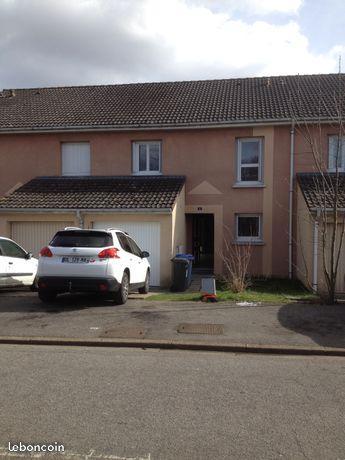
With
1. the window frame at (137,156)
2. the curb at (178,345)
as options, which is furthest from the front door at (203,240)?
the curb at (178,345)

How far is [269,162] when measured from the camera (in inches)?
664

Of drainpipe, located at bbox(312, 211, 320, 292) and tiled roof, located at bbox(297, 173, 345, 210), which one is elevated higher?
tiled roof, located at bbox(297, 173, 345, 210)

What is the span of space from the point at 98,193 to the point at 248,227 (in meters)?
5.54

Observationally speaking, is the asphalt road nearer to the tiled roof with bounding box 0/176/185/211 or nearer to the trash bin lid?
the trash bin lid

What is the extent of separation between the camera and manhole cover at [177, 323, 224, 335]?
25.7 feet

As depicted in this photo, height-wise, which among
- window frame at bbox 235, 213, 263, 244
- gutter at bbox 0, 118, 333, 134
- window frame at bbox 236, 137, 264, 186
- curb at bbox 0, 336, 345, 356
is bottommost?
curb at bbox 0, 336, 345, 356

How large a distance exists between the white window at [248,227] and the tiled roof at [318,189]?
86.7 inches

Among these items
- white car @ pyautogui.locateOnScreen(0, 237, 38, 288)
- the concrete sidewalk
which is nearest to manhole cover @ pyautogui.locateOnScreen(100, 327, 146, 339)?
the concrete sidewalk

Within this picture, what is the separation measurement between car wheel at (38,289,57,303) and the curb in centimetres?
293

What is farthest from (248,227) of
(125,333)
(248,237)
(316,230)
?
(125,333)

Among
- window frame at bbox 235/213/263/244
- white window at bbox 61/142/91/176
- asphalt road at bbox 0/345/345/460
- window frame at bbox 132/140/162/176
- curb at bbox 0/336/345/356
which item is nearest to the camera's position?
asphalt road at bbox 0/345/345/460

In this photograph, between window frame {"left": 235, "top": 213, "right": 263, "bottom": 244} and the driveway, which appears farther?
window frame {"left": 235, "top": 213, "right": 263, "bottom": 244}

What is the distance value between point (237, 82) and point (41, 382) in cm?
1802

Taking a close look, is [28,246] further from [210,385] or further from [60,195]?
[210,385]
